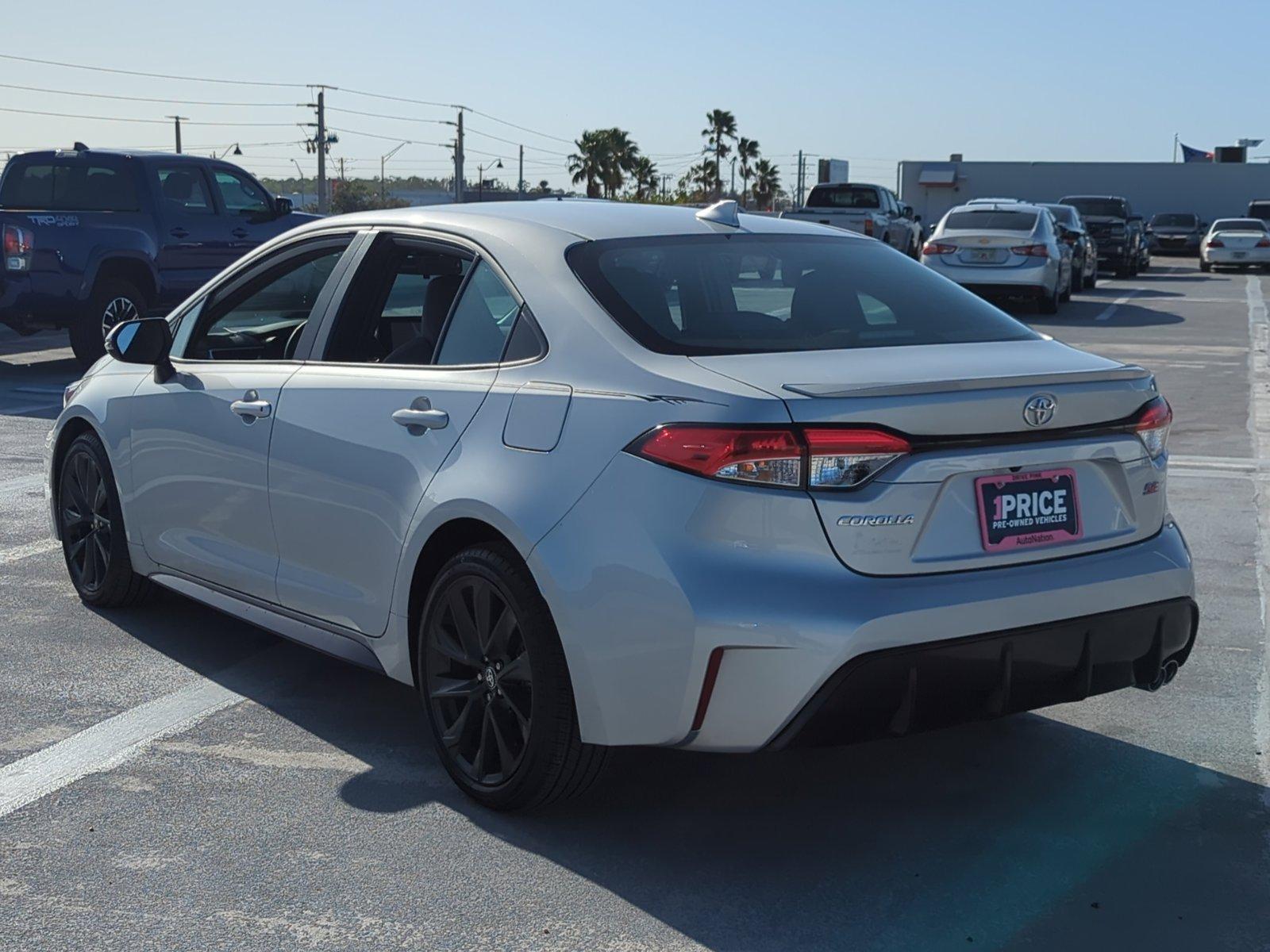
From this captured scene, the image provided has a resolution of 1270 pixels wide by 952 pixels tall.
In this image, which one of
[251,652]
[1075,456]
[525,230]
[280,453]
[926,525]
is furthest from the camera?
[251,652]

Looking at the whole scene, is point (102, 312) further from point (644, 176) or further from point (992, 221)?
point (644, 176)

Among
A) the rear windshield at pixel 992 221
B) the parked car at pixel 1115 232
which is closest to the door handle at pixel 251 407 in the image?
the rear windshield at pixel 992 221

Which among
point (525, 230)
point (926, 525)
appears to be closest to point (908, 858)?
point (926, 525)

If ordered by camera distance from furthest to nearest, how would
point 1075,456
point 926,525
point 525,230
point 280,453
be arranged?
point 280,453
point 525,230
point 1075,456
point 926,525

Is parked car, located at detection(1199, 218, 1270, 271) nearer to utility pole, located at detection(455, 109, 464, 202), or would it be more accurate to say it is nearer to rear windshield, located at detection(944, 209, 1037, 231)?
rear windshield, located at detection(944, 209, 1037, 231)

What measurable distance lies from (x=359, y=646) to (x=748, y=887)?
1463 mm

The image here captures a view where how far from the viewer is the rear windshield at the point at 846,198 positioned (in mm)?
30141

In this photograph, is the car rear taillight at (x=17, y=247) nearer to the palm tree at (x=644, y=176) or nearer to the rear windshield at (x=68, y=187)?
the rear windshield at (x=68, y=187)

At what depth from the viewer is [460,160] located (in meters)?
85.8

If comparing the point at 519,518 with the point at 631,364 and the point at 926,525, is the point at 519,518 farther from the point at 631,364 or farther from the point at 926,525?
the point at 926,525

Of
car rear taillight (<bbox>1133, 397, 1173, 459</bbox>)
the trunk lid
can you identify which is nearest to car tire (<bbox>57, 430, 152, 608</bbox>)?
the trunk lid

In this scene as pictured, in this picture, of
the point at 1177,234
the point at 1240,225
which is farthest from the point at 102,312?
the point at 1177,234

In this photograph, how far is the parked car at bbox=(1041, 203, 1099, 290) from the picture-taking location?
25.8 metres

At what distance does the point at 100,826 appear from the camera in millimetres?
4078
